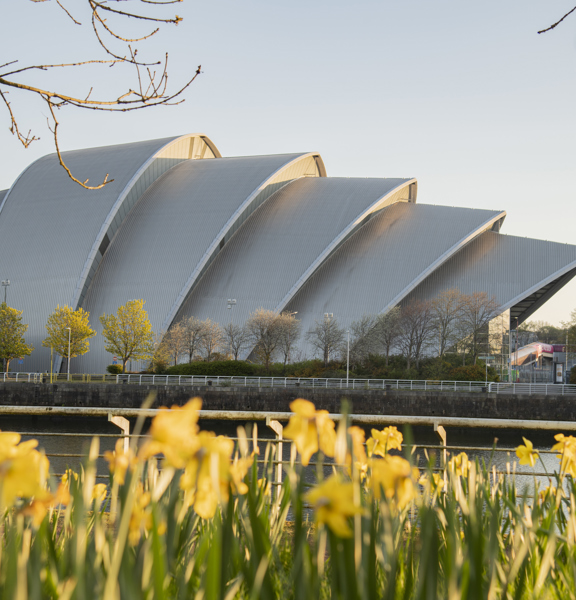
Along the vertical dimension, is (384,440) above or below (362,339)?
below

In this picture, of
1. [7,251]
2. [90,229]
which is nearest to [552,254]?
[90,229]

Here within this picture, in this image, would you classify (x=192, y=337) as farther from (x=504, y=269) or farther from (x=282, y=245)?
(x=504, y=269)

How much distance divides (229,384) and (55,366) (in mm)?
18387

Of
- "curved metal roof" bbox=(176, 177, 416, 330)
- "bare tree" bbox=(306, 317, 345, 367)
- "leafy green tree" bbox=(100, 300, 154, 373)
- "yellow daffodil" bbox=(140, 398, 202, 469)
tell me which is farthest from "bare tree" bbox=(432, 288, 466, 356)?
"yellow daffodil" bbox=(140, 398, 202, 469)

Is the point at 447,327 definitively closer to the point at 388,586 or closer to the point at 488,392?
the point at 488,392

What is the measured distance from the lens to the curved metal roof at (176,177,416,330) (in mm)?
42906

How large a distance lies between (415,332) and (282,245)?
12.4 meters

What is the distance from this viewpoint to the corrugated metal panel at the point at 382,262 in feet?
140

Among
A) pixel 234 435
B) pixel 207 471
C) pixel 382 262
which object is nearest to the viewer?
pixel 207 471

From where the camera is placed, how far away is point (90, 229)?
43344 millimetres

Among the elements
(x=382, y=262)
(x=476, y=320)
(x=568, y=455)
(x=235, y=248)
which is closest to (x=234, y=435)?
(x=568, y=455)

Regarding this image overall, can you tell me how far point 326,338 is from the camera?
38.2 meters

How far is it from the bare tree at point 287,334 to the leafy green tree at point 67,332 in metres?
12.3

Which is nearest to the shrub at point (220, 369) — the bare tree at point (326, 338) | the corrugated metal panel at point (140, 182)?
the bare tree at point (326, 338)
